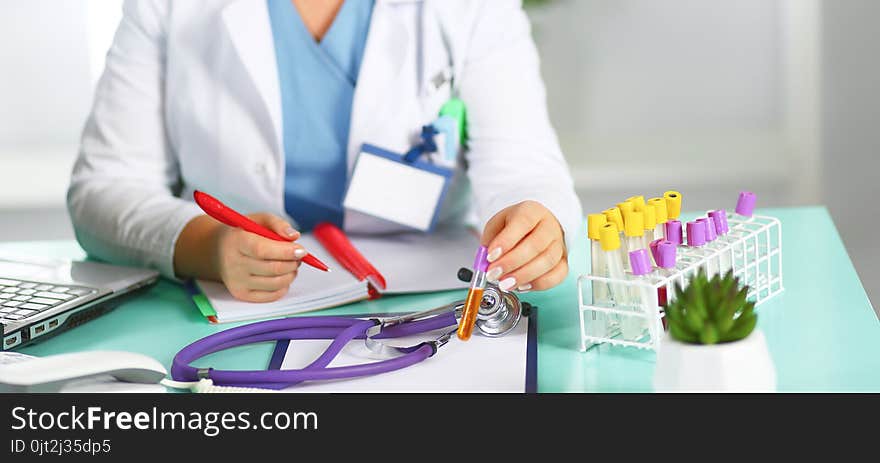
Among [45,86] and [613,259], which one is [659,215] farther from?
[45,86]

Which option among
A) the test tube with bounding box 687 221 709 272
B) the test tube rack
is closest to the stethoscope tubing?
the test tube rack

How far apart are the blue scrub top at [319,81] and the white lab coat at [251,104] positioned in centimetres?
3

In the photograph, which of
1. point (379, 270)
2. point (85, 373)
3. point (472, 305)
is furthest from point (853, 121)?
point (85, 373)

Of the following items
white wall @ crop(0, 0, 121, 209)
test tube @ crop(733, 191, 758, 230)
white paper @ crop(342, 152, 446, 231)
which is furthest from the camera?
white wall @ crop(0, 0, 121, 209)

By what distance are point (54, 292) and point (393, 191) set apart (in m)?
0.47

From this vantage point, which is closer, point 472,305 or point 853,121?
point 472,305

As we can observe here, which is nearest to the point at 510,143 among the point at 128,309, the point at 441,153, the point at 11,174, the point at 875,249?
the point at 441,153

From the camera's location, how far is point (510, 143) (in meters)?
1.44

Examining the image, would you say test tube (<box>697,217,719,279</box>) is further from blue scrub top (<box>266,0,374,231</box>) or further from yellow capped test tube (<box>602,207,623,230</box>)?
blue scrub top (<box>266,0,374,231</box>)

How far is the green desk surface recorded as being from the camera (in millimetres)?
935

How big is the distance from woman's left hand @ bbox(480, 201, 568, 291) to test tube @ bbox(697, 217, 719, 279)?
6.6 inches

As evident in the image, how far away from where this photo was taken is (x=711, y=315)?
78 cm
